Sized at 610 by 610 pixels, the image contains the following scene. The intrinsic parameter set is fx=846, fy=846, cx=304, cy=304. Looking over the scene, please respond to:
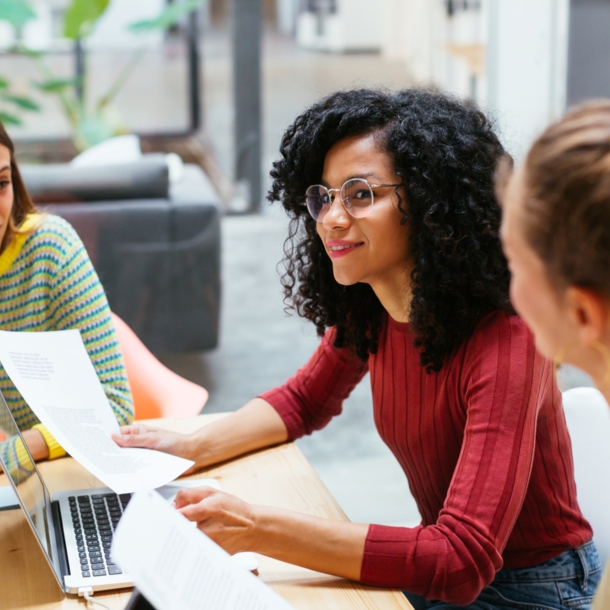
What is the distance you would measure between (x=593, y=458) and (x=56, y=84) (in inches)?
80.6

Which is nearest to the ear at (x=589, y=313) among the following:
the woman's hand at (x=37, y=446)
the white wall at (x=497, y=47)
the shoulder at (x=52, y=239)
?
the woman's hand at (x=37, y=446)

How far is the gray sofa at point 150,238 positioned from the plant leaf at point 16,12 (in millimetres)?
452

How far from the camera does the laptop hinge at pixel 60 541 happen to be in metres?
1.08

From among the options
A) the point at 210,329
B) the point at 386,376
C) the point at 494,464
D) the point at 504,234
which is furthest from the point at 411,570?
the point at 210,329

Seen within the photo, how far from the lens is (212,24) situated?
2721mm

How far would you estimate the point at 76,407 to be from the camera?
128 cm

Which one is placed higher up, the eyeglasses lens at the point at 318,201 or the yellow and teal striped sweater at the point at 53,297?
the eyeglasses lens at the point at 318,201

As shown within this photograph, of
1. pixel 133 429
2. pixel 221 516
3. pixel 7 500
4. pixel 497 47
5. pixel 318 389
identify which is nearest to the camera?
pixel 221 516

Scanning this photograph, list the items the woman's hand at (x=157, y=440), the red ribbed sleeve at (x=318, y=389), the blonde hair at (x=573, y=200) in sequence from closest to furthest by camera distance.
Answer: the blonde hair at (x=573, y=200)
the woman's hand at (x=157, y=440)
the red ribbed sleeve at (x=318, y=389)

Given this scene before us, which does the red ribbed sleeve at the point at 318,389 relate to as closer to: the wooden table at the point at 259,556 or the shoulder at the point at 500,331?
the wooden table at the point at 259,556

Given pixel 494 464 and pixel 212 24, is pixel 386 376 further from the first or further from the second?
pixel 212 24

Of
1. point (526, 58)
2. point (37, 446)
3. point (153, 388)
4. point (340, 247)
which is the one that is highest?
point (526, 58)

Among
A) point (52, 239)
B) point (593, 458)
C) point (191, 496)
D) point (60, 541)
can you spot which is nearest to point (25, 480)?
point (60, 541)

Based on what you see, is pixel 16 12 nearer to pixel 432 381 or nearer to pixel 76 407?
pixel 76 407
